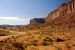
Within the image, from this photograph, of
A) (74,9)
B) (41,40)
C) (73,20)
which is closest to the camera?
(41,40)

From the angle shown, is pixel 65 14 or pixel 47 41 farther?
pixel 65 14

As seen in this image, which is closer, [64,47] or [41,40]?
[64,47]

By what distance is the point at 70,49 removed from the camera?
1694 cm

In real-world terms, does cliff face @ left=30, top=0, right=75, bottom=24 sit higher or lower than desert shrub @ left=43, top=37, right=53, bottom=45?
higher

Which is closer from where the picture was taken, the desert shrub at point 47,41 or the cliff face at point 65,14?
the desert shrub at point 47,41

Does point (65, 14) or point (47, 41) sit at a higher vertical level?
point (65, 14)

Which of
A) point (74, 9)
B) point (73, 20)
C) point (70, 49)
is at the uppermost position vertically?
point (74, 9)

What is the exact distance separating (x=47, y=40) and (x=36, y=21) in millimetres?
143561

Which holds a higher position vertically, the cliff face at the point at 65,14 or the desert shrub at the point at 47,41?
the cliff face at the point at 65,14

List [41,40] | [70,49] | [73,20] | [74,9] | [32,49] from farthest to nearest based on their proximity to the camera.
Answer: [74,9] < [73,20] < [41,40] < [70,49] < [32,49]

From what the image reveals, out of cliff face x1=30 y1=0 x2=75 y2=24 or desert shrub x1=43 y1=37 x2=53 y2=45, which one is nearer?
desert shrub x1=43 y1=37 x2=53 y2=45

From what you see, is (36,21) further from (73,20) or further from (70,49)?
(70,49)

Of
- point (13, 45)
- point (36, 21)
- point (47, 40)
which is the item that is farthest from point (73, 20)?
point (36, 21)

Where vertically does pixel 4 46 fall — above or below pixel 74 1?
below
